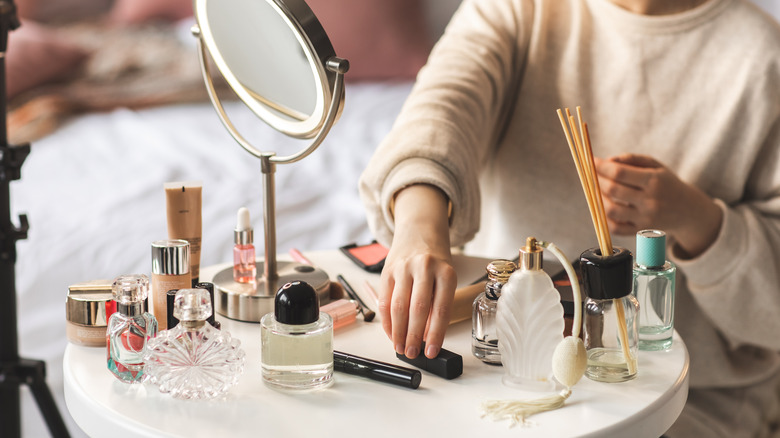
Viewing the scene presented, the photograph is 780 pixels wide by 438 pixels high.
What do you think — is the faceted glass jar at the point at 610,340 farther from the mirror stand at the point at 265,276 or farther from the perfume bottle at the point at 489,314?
the mirror stand at the point at 265,276

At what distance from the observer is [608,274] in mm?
574

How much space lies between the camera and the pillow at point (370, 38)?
225cm

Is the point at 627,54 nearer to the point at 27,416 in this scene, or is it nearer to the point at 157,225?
the point at 157,225

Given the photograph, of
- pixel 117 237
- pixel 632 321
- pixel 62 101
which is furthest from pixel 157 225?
pixel 632 321

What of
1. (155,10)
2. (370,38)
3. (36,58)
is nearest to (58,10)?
(155,10)

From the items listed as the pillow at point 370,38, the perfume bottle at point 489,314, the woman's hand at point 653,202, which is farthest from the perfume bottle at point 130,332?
the pillow at point 370,38

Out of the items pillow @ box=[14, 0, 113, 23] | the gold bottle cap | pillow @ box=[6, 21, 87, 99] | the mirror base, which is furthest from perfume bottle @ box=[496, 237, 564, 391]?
pillow @ box=[14, 0, 113, 23]

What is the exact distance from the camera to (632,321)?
1.99ft

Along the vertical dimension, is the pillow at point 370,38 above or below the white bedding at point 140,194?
above

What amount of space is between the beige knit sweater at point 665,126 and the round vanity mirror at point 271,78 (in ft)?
0.62

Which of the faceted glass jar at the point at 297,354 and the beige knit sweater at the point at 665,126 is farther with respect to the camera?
the beige knit sweater at the point at 665,126

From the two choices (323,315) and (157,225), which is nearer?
(323,315)

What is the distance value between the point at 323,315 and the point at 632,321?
0.75 feet

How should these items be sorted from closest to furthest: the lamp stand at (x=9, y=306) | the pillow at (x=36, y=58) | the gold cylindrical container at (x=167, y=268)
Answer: the lamp stand at (x=9, y=306)
the gold cylindrical container at (x=167, y=268)
the pillow at (x=36, y=58)
